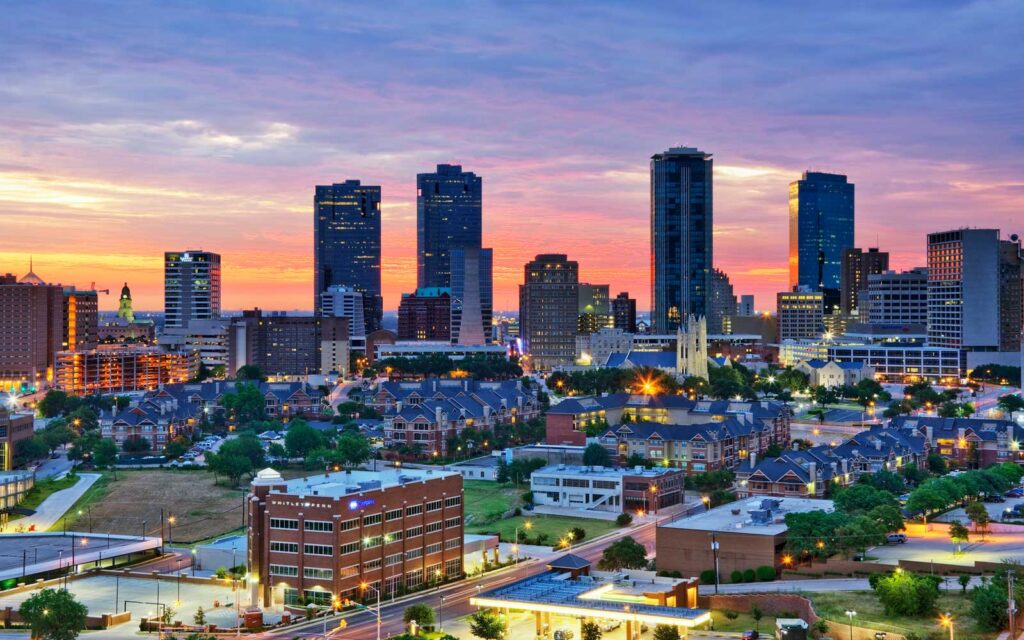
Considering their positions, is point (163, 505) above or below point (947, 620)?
below

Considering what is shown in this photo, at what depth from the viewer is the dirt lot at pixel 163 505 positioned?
91062 mm

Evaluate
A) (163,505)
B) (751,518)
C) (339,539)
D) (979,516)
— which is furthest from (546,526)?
(163,505)

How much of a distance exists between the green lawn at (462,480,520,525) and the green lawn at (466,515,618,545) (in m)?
1.40

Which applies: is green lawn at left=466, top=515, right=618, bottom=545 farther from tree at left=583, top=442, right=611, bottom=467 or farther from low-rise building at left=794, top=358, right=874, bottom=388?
low-rise building at left=794, top=358, right=874, bottom=388

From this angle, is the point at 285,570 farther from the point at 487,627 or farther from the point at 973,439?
the point at 973,439

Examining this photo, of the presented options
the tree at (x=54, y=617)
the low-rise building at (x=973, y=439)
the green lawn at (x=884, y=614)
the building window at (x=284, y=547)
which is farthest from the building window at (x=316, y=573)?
the low-rise building at (x=973, y=439)

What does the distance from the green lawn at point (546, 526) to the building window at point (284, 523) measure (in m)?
20.4

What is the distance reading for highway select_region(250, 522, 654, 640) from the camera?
58.1 metres

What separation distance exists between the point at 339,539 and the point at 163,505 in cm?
Result: 3774

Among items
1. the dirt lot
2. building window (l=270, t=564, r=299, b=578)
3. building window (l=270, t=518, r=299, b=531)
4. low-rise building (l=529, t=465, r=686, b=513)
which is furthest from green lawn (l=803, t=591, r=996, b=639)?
the dirt lot

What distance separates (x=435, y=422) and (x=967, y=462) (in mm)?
46513

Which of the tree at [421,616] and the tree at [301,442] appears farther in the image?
the tree at [301,442]

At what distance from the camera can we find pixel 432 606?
63750 millimetres

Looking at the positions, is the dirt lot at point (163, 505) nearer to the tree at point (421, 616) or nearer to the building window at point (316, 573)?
the building window at point (316, 573)
